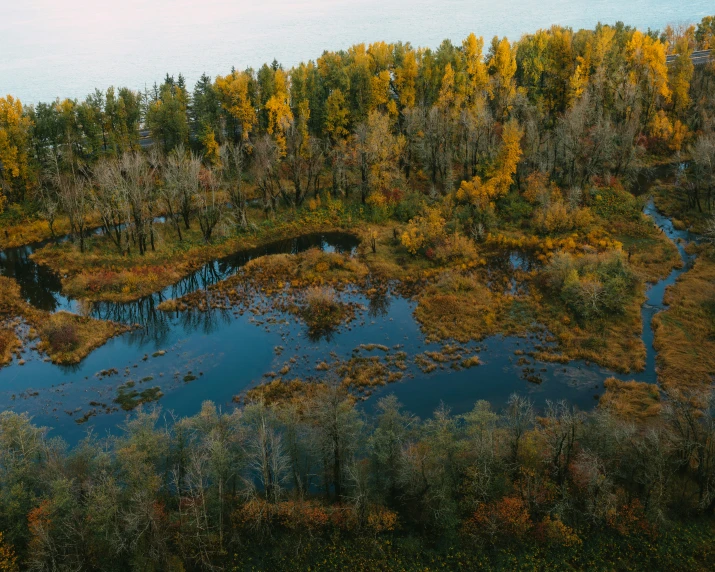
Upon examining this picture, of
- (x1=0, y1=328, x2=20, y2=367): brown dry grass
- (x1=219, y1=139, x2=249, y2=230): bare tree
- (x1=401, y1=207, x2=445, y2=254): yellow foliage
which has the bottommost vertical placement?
(x1=0, y1=328, x2=20, y2=367): brown dry grass

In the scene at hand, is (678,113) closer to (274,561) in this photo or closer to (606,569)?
(606,569)

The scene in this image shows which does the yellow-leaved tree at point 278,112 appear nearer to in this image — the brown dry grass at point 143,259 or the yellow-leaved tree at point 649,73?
the brown dry grass at point 143,259

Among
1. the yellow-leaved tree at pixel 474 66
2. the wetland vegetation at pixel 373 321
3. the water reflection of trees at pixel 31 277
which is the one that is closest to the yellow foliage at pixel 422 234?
the wetland vegetation at pixel 373 321


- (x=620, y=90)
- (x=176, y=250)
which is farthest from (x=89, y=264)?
(x=620, y=90)

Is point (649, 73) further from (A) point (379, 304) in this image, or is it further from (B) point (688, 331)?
(A) point (379, 304)

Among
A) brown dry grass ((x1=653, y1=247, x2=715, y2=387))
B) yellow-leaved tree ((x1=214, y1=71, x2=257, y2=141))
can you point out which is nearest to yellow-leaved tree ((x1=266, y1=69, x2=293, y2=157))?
yellow-leaved tree ((x1=214, y1=71, x2=257, y2=141))

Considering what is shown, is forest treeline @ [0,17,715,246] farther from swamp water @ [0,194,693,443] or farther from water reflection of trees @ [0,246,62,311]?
swamp water @ [0,194,693,443]
